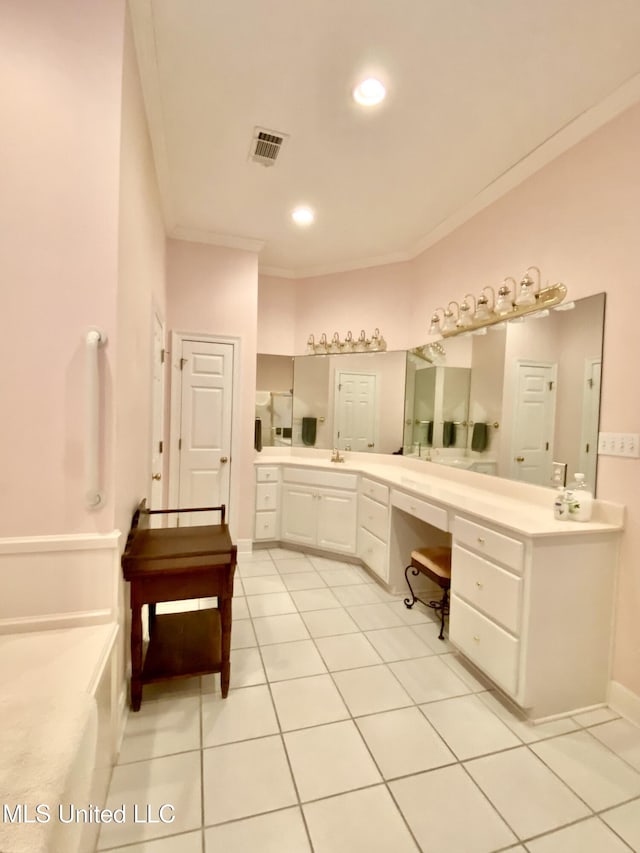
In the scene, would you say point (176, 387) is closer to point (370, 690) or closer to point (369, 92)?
point (369, 92)

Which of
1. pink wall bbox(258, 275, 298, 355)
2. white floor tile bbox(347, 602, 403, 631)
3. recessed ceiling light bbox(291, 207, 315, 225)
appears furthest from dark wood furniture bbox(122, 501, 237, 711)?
pink wall bbox(258, 275, 298, 355)

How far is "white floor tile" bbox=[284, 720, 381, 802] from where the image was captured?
1412 mm

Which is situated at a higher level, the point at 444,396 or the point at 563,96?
the point at 563,96

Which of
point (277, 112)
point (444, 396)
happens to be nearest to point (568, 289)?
point (444, 396)

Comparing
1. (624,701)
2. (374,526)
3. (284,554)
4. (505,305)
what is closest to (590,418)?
(505,305)

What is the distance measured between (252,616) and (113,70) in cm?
273

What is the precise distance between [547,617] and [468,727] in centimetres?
58

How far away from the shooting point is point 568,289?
2109 mm

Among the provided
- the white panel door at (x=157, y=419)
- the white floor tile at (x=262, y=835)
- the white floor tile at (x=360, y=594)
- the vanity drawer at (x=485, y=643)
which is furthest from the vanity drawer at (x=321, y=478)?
the white floor tile at (x=262, y=835)

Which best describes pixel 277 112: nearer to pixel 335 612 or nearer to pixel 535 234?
pixel 535 234

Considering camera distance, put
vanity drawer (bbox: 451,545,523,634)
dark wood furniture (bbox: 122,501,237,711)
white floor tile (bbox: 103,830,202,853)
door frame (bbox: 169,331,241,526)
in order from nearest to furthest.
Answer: white floor tile (bbox: 103,830,202,853) < dark wood furniture (bbox: 122,501,237,711) < vanity drawer (bbox: 451,545,523,634) < door frame (bbox: 169,331,241,526)

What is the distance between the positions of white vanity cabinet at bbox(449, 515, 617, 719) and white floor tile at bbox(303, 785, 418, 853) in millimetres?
763

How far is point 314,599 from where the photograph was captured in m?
2.80

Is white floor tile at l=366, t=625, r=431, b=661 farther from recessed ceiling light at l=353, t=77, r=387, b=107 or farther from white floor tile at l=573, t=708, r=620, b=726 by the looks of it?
recessed ceiling light at l=353, t=77, r=387, b=107
